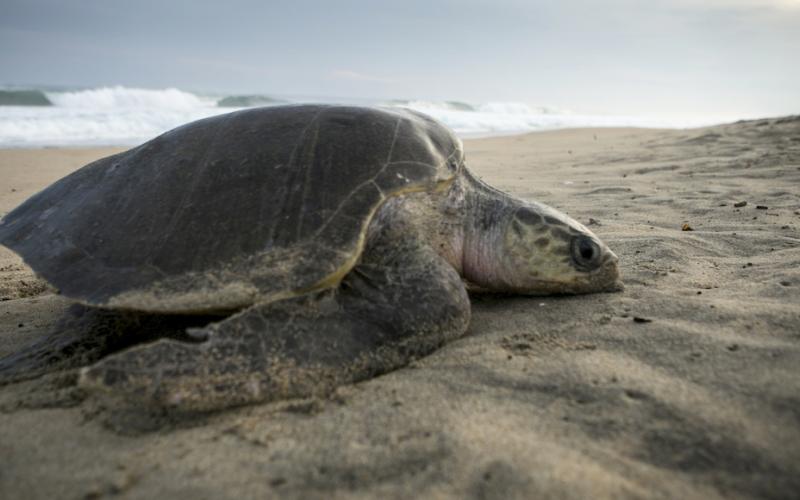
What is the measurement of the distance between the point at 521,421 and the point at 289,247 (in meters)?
0.98

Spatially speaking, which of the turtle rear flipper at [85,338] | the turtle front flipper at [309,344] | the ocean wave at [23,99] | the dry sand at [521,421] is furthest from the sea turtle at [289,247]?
the ocean wave at [23,99]

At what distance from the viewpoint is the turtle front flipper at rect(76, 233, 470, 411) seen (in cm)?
154

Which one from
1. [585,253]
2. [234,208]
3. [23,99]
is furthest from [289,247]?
[23,99]

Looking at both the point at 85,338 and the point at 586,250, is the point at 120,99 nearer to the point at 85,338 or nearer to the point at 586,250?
the point at 85,338

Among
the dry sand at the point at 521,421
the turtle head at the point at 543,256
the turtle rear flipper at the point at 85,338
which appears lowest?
the turtle rear flipper at the point at 85,338

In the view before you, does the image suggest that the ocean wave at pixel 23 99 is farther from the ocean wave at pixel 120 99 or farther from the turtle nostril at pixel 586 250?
the turtle nostril at pixel 586 250

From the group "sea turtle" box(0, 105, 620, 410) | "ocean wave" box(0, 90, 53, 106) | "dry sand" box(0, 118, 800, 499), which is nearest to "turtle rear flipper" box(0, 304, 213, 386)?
"dry sand" box(0, 118, 800, 499)

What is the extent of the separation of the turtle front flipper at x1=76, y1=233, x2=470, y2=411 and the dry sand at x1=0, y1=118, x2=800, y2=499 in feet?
0.21

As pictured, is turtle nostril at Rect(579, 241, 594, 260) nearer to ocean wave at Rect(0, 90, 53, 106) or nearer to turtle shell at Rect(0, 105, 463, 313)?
turtle shell at Rect(0, 105, 463, 313)

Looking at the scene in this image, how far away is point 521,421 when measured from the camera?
4.58ft

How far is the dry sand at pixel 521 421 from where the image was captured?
1.17 meters

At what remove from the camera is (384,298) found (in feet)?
6.22

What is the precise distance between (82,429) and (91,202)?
118cm

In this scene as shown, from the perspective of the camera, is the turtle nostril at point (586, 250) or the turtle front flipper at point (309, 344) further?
the turtle nostril at point (586, 250)
